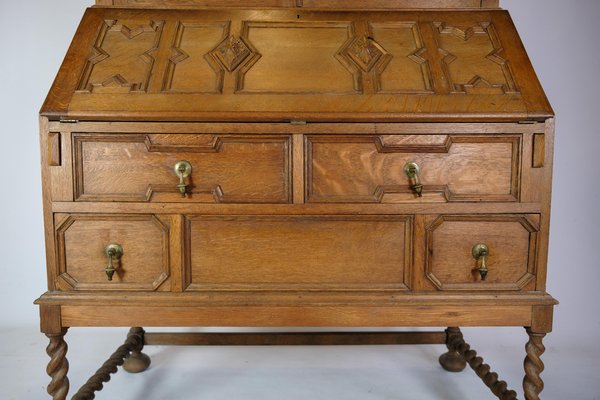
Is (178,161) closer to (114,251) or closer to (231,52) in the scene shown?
(114,251)

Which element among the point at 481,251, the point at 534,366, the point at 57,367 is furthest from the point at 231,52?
A: the point at 534,366

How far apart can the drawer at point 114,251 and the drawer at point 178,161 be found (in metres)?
0.10

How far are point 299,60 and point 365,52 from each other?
1.01 feet

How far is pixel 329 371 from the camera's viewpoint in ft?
10.6

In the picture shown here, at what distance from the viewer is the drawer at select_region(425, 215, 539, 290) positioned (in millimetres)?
2146

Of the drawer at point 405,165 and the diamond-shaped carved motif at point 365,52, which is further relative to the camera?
the diamond-shaped carved motif at point 365,52

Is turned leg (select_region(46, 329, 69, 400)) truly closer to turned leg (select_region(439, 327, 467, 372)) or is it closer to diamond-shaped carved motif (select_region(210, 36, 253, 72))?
diamond-shaped carved motif (select_region(210, 36, 253, 72))

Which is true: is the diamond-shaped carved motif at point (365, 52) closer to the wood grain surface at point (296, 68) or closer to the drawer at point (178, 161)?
the wood grain surface at point (296, 68)

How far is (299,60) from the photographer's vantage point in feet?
7.73

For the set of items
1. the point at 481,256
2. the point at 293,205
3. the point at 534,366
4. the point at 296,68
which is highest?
the point at 296,68

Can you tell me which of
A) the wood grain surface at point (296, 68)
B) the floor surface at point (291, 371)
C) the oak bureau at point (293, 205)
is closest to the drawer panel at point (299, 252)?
the oak bureau at point (293, 205)

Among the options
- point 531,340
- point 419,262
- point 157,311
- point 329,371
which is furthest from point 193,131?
point 329,371

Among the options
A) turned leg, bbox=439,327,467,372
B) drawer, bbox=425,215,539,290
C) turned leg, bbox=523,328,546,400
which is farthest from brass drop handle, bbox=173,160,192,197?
turned leg, bbox=439,327,467,372

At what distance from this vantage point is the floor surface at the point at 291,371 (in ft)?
9.72
